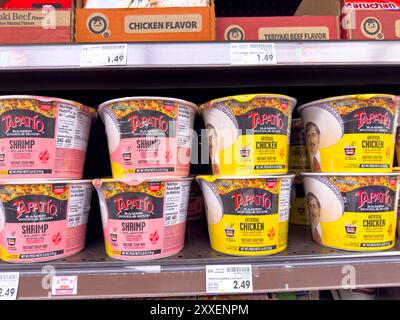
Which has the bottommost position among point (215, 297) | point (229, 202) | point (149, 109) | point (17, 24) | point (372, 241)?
point (215, 297)


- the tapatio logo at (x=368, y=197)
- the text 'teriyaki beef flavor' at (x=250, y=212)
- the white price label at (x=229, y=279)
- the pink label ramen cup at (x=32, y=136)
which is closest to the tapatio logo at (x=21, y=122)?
the pink label ramen cup at (x=32, y=136)

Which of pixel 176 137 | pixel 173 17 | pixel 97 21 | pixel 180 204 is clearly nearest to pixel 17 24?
pixel 97 21

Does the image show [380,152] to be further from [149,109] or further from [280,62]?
[149,109]

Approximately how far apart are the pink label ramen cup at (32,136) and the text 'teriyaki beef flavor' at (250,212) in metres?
0.40

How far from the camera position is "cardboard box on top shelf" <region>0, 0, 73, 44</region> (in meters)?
0.79

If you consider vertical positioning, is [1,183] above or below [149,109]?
below

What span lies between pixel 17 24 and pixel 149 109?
1.37ft

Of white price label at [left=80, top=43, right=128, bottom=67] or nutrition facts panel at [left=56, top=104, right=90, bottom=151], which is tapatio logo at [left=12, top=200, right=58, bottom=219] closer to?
nutrition facts panel at [left=56, top=104, right=90, bottom=151]

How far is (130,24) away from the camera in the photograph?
0.80 meters

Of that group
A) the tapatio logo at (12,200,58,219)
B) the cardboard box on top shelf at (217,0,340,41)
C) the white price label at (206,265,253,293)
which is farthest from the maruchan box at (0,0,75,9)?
the white price label at (206,265,253,293)

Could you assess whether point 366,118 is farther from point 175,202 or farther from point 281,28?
point 175,202

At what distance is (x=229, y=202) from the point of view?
79cm

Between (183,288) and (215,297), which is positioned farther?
(215,297)

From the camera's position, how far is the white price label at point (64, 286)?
0.71 metres
